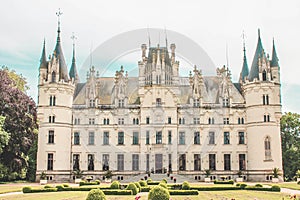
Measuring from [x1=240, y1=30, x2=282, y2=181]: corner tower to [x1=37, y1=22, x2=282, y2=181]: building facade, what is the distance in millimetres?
129

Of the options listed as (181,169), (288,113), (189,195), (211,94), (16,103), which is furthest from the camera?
(288,113)

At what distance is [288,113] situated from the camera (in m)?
60.2

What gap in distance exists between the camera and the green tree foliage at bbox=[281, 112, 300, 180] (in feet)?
184

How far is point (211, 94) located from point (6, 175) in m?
30.1

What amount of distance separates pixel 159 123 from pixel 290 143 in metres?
20.6

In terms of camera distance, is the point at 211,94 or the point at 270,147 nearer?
the point at 270,147

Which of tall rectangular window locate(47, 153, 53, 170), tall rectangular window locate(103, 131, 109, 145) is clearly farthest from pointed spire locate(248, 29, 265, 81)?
tall rectangular window locate(47, 153, 53, 170)

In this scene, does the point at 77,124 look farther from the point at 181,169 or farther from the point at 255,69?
the point at 255,69

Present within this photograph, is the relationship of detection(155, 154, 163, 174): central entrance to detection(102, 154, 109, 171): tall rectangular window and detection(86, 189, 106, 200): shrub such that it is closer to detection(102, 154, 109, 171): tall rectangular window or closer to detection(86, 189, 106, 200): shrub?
detection(102, 154, 109, 171): tall rectangular window

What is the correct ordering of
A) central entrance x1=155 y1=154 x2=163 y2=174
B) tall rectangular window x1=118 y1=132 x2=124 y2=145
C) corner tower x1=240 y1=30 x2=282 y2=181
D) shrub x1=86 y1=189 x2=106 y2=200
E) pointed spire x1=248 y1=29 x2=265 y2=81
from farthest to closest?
1. tall rectangular window x1=118 y1=132 x2=124 y2=145
2. pointed spire x1=248 y1=29 x2=265 y2=81
3. central entrance x1=155 y1=154 x2=163 y2=174
4. corner tower x1=240 y1=30 x2=282 y2=181
5. shrub x1=86 y1=189 x2=106 y2=200

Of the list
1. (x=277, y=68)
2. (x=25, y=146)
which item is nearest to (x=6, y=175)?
(x=25, y=146)

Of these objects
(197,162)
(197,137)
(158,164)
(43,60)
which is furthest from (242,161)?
(43,60)

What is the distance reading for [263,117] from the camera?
51188mm

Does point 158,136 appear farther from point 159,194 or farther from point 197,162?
point 159,194
